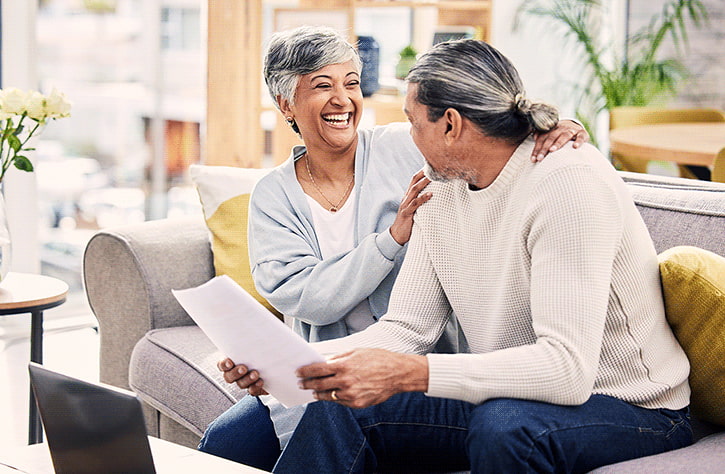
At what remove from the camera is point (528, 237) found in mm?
1472

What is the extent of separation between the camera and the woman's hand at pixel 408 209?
1751 millimetres

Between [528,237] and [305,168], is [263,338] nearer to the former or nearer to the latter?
[528,237]

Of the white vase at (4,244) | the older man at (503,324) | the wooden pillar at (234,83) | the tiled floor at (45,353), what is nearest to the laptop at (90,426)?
the older man at (503,324)

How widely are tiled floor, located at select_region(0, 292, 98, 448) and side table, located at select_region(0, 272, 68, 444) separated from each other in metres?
0.48

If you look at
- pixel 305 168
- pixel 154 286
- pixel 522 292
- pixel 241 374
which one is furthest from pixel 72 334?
pixel 522 292

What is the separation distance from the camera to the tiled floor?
2873 millimetres

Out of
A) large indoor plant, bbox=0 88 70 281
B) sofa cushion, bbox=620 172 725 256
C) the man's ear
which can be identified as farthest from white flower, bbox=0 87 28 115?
sofa cushion, bbox=620 172 725 256

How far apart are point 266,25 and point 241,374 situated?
10.7 feet

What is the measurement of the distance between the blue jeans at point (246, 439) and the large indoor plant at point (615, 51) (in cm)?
348

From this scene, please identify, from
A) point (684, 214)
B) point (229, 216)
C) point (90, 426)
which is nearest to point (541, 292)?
point (684, 214)

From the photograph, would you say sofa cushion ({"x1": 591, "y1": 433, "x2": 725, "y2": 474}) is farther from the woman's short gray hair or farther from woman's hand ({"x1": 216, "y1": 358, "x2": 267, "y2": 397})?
the woman's short gray hair

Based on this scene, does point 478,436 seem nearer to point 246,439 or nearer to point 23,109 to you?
point 246,439

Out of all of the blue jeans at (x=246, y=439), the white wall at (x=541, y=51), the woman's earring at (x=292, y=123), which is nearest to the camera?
the blue jeans at (x=246, y=439)

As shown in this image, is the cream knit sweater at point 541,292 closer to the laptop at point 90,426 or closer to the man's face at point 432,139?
the man's face at point 432,139
